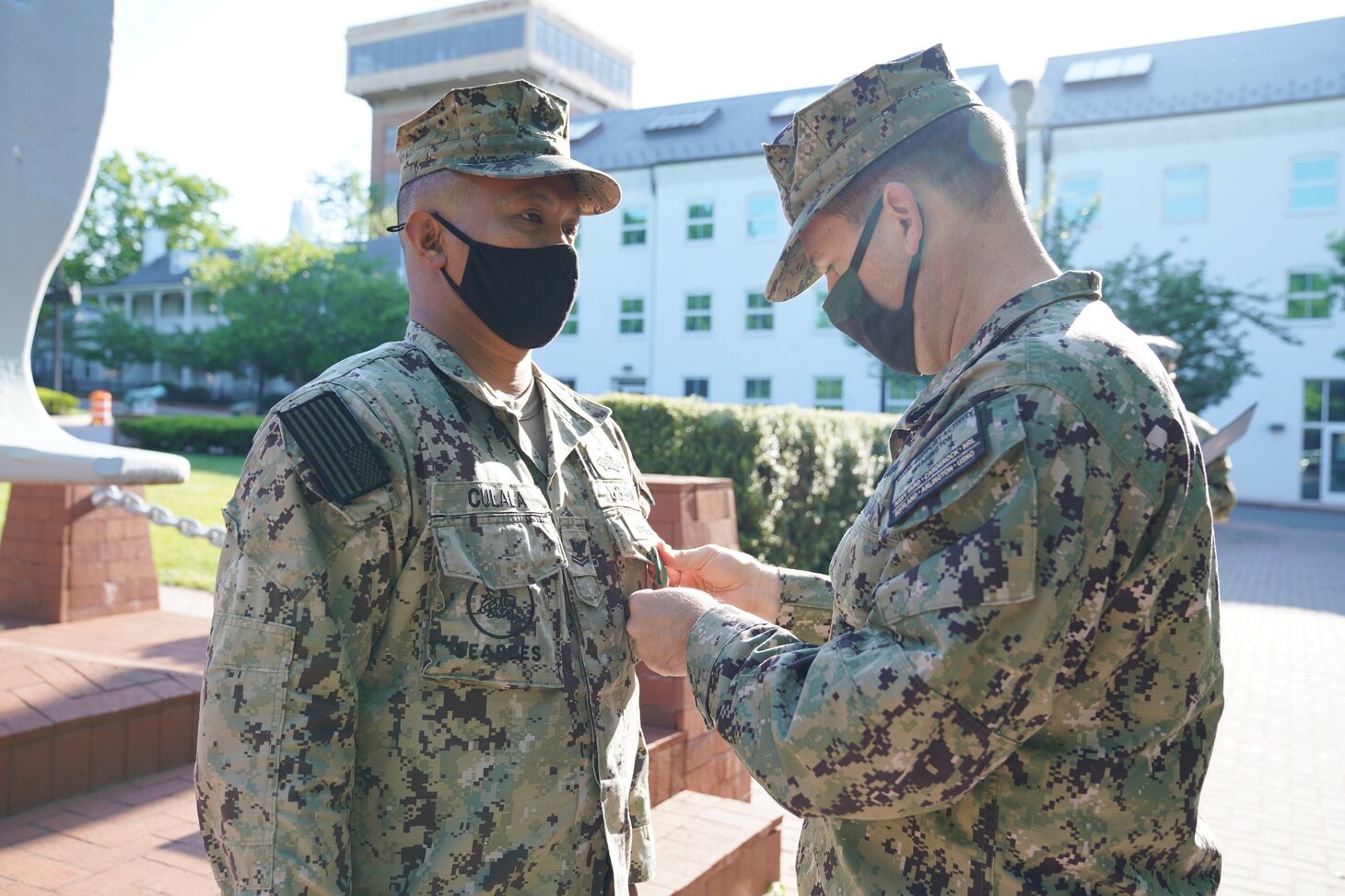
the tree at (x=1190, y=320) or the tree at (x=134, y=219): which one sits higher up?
the tree at (x=134, y=219)

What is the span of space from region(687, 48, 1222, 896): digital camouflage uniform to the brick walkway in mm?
322

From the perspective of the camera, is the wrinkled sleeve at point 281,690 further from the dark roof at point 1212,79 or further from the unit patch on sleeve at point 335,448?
the dark roof at point 1212,79

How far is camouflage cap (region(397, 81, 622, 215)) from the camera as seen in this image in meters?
2.02

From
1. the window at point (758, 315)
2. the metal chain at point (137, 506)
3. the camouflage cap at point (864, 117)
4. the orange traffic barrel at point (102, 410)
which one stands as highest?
the window at point (758, 315)

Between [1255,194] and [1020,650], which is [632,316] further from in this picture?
[1020,650]

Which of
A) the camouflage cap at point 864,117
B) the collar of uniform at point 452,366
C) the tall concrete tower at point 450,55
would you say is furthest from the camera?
the tall concrete tower at point 450,55

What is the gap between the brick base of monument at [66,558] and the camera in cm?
530

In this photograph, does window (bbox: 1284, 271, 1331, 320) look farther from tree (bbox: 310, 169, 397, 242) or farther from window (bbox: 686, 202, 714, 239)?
tree (bbox: 310, 169, 397, 242)

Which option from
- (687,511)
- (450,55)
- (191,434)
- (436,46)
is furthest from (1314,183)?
(436,46)

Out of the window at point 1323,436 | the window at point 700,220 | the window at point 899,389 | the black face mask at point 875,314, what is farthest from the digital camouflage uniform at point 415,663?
the window at point 700,220

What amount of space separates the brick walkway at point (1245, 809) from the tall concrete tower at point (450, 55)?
180 ft

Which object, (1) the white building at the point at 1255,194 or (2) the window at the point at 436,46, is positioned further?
(2) the window at the point at 436,46

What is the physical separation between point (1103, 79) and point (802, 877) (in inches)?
1222

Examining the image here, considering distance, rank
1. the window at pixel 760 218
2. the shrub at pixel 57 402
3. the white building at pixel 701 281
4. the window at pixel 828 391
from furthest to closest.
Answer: the window at pixel 760 218
the white building at pixel 701 281
the window at pixel 828 391
the shrub at pixel 57 402
